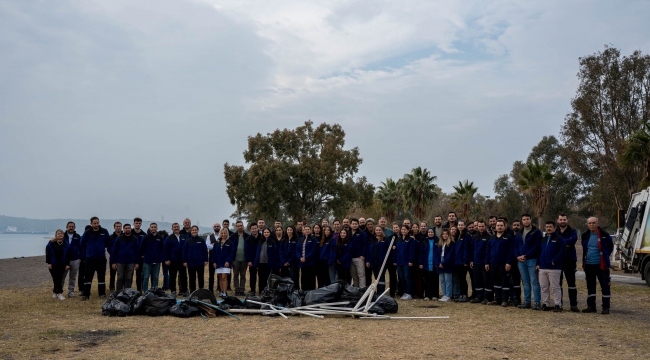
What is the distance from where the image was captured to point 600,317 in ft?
31.9

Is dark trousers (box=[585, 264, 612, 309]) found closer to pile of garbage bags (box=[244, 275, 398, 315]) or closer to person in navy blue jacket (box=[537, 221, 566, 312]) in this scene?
person in navy blue jacket (box=[537, 221, 566, 312])

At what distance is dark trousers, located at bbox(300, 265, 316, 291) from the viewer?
512 inches

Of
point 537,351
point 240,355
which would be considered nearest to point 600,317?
point 537,351

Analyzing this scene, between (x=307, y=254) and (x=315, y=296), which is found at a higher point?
(x=307, y=254)

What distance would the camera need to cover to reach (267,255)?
13219 millimetres

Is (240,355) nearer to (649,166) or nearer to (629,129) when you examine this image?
(649,166)

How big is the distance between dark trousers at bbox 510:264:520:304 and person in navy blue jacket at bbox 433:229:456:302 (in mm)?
1349

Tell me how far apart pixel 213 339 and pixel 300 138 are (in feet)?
102

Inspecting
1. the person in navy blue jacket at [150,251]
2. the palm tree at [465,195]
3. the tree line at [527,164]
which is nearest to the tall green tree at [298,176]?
the tree line at [527,164]

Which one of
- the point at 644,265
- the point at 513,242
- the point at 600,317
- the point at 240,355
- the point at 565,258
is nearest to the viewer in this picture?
the point at 240,355

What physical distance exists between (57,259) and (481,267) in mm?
9315

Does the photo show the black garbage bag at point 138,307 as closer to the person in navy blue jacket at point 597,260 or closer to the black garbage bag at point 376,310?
the black garbage bag at point 376,310

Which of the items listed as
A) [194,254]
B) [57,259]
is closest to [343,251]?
[194,254]

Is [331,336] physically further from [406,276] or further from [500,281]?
[406,276]
